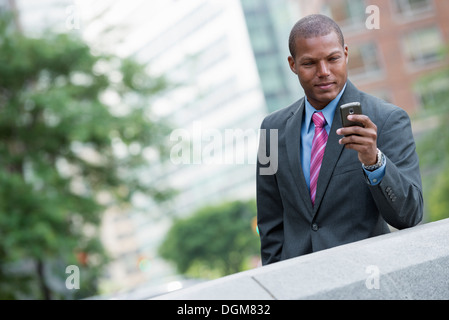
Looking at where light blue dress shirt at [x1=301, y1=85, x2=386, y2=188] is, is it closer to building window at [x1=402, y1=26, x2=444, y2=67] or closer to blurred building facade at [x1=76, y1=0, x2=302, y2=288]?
blurred building facade at [x1=76, y1=0, x2=302, y2=288]

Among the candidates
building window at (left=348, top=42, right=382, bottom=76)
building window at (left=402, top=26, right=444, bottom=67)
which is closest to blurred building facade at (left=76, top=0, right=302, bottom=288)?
building window at (left=348, top=42, right=382, bottom=76)

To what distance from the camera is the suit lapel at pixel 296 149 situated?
2.59 meters

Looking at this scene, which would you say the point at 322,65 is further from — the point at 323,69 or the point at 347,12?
the point at 347,12

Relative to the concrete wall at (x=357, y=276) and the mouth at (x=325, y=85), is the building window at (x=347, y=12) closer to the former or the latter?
the mouth at (x=325, y=85)

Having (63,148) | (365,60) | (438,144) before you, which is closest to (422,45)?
(365,60)

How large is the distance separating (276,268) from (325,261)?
163mm

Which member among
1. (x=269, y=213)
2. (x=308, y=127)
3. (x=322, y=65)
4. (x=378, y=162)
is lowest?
(x=269, y=213)

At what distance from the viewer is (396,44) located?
34.9m

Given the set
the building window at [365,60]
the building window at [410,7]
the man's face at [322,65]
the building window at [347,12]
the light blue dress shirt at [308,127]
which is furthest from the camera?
the building window at [347,12]

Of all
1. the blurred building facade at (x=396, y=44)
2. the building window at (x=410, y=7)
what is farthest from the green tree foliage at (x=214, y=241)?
the building window at (x=410, y=7)

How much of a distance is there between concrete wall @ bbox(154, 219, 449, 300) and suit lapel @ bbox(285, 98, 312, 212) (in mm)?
445

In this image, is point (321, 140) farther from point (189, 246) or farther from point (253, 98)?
point (253, 98)

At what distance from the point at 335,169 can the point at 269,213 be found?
19.4 inches

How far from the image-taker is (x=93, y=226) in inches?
593
